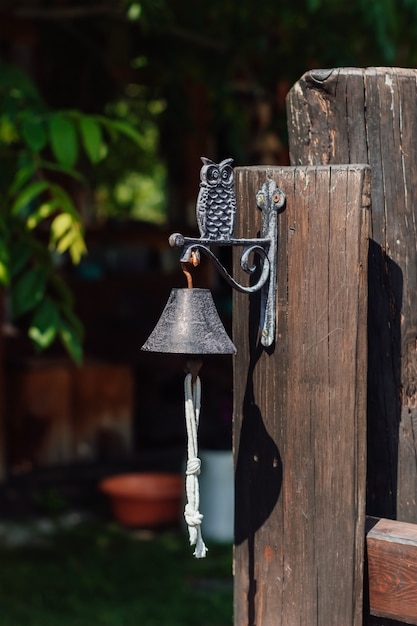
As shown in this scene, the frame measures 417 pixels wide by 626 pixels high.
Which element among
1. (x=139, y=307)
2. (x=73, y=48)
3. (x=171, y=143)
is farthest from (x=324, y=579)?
(x=139, y=307)

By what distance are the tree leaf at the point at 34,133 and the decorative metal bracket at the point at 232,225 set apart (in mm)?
1354

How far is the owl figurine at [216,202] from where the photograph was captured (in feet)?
6.08

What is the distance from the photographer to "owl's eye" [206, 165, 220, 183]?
6.12 feet

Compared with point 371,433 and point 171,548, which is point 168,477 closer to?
point 171,548

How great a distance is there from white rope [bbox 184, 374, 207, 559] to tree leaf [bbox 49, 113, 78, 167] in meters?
1.39

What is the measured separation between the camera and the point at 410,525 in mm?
1859

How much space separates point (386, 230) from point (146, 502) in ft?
16.1

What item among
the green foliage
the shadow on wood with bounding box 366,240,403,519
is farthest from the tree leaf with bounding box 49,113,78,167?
the shadow on wood with bounding box 366,240,403,519

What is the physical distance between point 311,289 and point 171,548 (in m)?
4.53

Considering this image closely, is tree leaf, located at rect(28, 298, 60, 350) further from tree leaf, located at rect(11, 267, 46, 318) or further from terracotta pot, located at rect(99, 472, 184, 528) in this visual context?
terracotta pot, located at rect(99, 472, 184, 528)

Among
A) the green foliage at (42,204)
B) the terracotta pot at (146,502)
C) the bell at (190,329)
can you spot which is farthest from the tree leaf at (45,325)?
the terracotta pot at (146,502)

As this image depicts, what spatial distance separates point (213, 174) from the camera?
1.87 metres

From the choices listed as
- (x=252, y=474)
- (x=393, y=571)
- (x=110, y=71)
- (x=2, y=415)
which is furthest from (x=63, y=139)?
(x=2, y=415)

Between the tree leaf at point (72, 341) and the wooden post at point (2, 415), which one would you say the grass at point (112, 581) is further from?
the tree leaf at point (72, 341)
